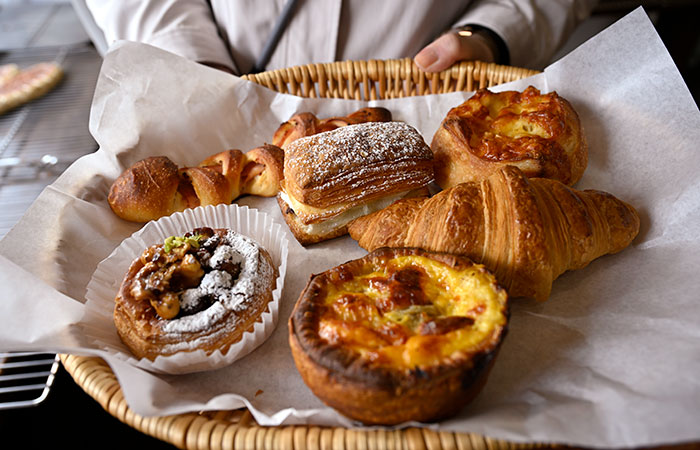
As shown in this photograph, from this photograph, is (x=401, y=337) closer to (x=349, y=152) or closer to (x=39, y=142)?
(x=349, y=152)

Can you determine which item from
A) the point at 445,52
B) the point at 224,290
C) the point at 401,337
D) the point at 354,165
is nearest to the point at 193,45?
the point at 445,52

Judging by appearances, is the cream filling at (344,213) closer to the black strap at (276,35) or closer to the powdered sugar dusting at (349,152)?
the powdered sugar dusting at (349,152)

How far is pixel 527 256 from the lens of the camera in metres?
1.58

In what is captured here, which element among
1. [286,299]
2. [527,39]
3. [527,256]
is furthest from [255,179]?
[527,39]

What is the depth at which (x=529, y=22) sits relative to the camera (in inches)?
115

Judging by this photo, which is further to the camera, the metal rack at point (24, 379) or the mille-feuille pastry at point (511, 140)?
the metal rack at point (24, 379)

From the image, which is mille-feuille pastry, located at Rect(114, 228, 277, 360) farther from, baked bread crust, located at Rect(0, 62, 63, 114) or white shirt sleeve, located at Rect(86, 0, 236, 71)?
baked bread crust, located at Rect(0, 62, 63, 114)

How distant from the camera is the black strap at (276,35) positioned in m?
2.78

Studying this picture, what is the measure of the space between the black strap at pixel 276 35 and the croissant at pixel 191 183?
86 centimetres

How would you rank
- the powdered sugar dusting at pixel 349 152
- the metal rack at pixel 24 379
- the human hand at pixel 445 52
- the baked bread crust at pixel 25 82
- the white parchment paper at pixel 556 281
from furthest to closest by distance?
the baked bread crust at pixel 25 82 → the human hand at pixel 445 52 → the metal rack at pixel 24 379 → the powdered sugar dusting at pixel 349 152 → the white parchment paper at pixel 556 281

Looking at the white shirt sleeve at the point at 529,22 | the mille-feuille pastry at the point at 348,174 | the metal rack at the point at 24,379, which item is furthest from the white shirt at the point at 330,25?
the metal rack at the point at 24,379

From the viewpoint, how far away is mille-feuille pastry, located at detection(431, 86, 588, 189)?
6.50 feet

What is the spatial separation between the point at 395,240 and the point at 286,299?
45cm

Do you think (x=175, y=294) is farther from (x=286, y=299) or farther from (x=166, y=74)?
(x=166, y=74)
